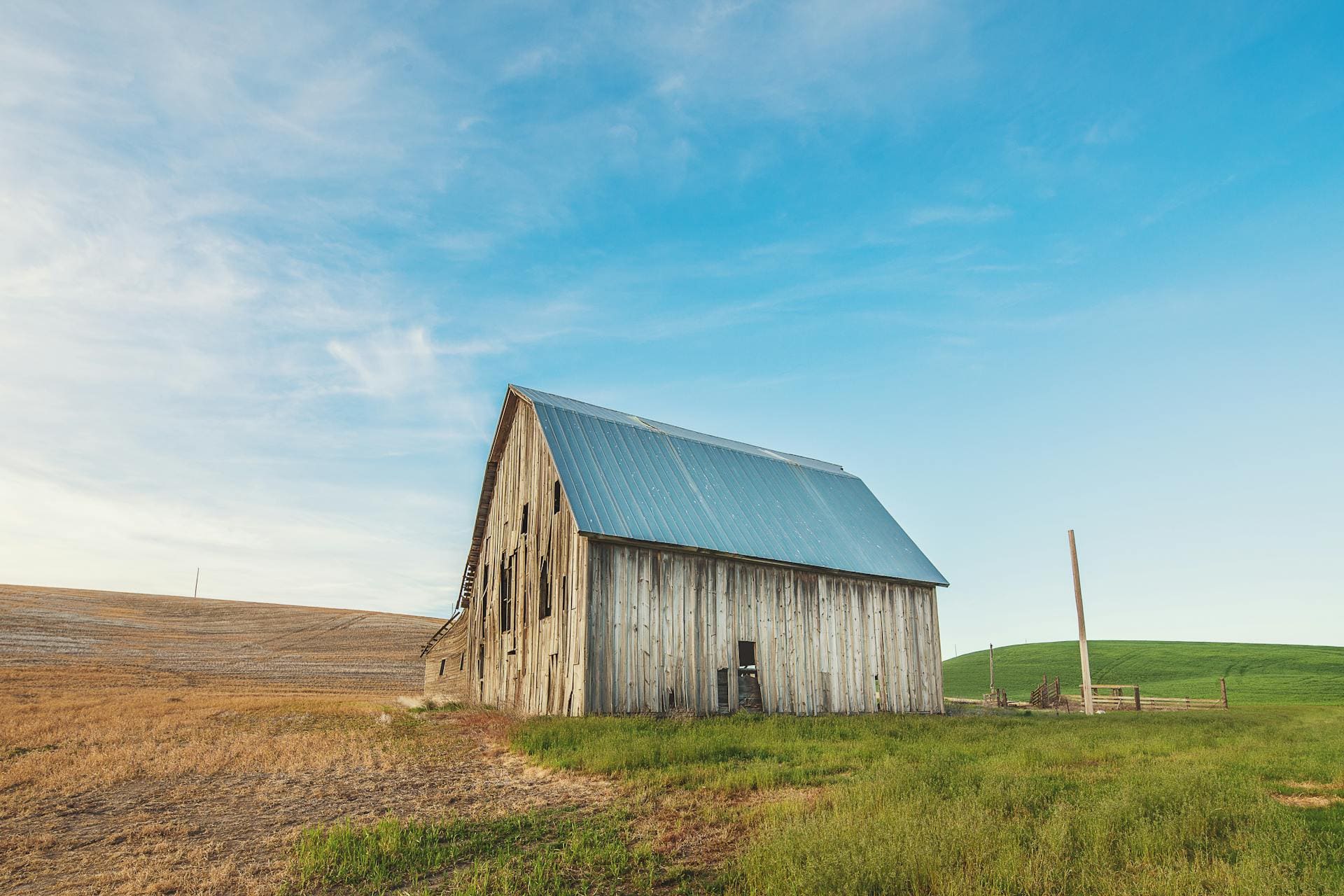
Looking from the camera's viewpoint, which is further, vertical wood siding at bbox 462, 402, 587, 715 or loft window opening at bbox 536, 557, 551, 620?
loft window opening at bbox 536, 557, 551, 620

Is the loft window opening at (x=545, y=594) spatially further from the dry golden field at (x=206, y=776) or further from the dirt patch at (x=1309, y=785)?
the dirt patch at (x=1309, y=785)

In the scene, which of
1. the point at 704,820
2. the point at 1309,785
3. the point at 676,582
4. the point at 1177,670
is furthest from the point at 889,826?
the point at 1177,670

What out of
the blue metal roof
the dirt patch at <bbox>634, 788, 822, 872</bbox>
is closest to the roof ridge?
the blue metal roof

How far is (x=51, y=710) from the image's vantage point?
20781 mm

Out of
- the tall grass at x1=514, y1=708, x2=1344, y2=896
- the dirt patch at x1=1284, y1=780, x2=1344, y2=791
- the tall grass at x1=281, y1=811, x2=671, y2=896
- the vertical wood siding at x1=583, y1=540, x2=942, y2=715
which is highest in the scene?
the vertical wood siding at x1=583, y1=540, x2=942, y2=715

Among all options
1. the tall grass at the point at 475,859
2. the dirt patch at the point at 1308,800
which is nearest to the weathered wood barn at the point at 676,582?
the tall grass at the point at 475,859

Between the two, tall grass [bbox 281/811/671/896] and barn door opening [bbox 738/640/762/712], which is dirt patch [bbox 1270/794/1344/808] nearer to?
tall grass [bbox 281/811/671/896]

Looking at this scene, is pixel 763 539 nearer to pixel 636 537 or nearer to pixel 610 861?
pixel 636 537

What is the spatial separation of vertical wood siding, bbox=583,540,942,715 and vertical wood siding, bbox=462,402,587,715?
2.77 feet

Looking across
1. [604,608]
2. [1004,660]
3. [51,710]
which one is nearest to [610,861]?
[604,608]

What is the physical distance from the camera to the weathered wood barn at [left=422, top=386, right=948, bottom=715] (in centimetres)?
1966

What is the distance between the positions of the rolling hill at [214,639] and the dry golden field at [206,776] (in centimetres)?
400

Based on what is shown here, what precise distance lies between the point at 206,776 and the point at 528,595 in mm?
11172

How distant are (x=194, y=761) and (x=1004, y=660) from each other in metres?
71.0
